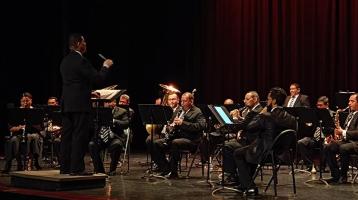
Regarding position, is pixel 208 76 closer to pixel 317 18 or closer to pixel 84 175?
pixel 317 18

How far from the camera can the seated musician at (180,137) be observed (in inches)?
356

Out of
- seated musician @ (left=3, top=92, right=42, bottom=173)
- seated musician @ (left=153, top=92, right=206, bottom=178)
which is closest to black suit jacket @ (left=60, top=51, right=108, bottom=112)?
seated musician @ (left=153, top=92, right=206, bottom=178)

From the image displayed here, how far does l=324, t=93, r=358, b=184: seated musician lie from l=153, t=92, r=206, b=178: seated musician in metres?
1.99

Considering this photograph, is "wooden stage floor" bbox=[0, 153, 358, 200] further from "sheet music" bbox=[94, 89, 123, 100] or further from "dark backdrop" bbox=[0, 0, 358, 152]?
"dark backdrop" bbox=[0, 0, 358, 152]

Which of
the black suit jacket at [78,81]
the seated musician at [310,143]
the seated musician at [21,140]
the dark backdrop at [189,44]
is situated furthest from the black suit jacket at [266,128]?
the dark backdrop at [189,44]

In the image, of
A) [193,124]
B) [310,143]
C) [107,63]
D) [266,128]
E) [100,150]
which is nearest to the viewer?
[266,128]

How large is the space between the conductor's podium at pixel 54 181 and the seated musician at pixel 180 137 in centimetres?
152

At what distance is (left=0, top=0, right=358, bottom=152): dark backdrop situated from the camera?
12781 millimetres

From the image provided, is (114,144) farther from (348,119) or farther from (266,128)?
(348,119)

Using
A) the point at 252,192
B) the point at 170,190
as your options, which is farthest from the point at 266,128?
the point at 170,190

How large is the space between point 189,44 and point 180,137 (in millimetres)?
5773

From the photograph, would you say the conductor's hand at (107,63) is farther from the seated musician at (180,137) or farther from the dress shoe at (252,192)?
the dress shoe at (252,192)

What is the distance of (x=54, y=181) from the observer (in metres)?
7.38

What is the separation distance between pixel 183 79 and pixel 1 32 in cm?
467
